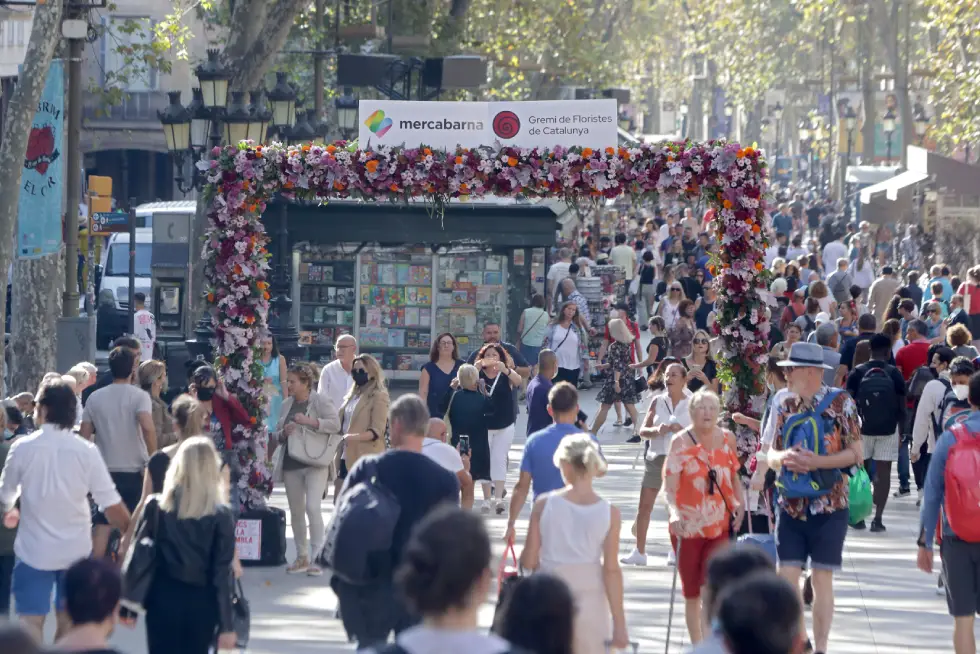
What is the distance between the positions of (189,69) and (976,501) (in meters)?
45.0

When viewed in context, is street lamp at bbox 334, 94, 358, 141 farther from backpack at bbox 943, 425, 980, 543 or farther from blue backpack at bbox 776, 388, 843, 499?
backpack at bbox 943, 425, 980, 543

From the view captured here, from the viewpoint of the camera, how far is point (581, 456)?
25.2ft

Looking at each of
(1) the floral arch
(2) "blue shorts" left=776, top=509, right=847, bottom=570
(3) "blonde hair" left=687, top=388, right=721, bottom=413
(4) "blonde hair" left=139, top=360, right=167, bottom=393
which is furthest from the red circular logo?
(2) "blue shorts" left=776, top=509, right=847, bottom=570

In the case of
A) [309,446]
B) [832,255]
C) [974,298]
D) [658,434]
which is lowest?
[309,446]

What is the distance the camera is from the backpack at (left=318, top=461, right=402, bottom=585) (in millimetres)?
6754

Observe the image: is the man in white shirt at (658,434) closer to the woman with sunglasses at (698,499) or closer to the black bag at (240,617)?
the woman with sunglasses at (698,499)

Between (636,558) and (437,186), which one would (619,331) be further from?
(636,558)

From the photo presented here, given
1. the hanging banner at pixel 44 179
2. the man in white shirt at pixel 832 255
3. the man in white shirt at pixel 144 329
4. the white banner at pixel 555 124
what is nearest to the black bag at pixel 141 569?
the white banner at pixel 555 124

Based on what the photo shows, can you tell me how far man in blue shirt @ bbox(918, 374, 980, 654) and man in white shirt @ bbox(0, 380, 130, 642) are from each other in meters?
3.94

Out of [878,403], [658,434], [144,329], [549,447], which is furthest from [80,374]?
[144,329]

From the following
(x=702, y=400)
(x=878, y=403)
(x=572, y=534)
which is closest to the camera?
(x=572, y=534)

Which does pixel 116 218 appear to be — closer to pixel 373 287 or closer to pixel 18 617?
pixel 373 287

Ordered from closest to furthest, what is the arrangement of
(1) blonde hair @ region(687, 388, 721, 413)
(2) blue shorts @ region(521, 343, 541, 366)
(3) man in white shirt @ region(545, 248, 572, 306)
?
(1) blonde hair @ region(687, 388, 721, 413)
(2) blue shorts @ region(521, 343, 541, 366)
(3) man in white shirt @ region(545, 248, 572, 306)

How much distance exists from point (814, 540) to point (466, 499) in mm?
4334
